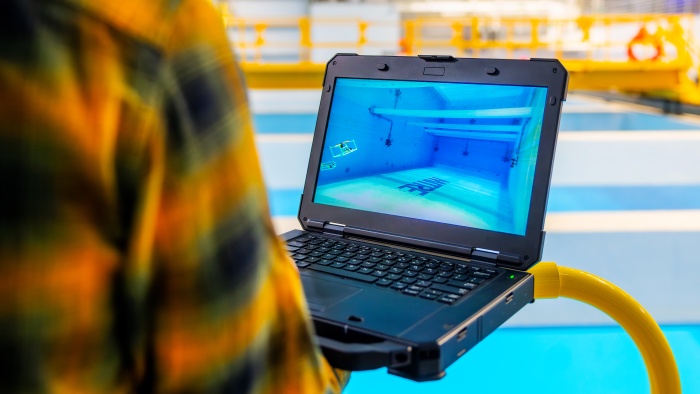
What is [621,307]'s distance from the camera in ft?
3.04

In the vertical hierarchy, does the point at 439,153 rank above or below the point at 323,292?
above

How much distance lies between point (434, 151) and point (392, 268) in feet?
0.64

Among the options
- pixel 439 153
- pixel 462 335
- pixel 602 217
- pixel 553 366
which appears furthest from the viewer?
pixel 602 217

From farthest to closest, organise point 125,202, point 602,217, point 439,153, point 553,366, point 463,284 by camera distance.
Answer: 1. point 602,217
2. point 553,366
3. point 439,153
4. point 463,284
5. point 125,202

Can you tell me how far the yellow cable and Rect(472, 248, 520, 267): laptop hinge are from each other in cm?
11

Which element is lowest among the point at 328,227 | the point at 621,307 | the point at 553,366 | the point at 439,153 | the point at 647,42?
the point at 553,366

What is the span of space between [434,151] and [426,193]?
55 millimetres

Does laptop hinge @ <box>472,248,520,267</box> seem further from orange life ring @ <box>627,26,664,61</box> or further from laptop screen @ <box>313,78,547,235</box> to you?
orange life ring @ <box>627,26,664,61</box>

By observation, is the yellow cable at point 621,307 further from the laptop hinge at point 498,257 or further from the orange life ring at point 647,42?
the orange life ring at point 647,42

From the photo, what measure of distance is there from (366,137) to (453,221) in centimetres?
17

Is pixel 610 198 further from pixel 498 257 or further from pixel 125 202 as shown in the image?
pixel 125 202

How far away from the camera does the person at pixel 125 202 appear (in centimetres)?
27

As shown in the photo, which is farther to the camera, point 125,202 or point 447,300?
point 447,300

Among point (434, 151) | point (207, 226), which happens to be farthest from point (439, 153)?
point (207, 226)
